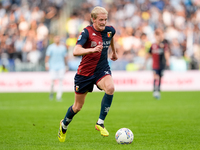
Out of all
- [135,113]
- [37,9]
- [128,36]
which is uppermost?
[37,9]

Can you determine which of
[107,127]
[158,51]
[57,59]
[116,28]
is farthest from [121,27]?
[107,127]

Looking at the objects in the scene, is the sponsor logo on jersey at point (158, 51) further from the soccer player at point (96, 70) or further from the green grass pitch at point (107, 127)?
the soccer player at point (96, 70)

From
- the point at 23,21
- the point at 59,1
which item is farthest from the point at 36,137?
the point at 59,1

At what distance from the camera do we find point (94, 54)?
629 cm

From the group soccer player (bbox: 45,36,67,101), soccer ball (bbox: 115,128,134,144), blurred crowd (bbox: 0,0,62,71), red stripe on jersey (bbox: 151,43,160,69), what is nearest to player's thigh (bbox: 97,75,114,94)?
soccer ball (bbox: 115,128,134,144)

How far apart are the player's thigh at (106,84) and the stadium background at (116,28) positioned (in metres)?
13.9

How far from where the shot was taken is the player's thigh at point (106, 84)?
20.0ft

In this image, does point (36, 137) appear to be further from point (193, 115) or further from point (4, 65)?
point (4, 65)

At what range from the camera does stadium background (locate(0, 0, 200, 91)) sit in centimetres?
2036

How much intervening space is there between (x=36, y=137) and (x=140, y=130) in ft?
7.01

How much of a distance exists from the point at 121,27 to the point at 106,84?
17161 mm

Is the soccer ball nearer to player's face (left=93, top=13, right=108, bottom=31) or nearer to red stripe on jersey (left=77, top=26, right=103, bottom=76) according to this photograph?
red stripe on jersey (left=77, top=26, right=103, bottom=76)

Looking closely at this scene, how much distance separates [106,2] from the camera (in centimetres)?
2597

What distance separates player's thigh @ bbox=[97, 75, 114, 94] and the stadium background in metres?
13.9
